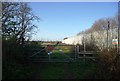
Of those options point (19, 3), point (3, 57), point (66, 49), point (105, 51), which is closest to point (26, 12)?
point (19, 3)

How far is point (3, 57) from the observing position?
8.15m

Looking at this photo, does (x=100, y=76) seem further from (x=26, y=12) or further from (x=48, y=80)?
(x=26, y=12)

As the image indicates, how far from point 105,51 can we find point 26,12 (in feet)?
30.2

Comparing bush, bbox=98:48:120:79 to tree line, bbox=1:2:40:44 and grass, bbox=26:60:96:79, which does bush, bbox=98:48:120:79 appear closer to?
grass, bbox=26:60:96:79

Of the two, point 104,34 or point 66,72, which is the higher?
point 104,34

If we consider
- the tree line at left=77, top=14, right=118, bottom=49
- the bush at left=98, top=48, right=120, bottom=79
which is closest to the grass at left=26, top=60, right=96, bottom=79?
the bush at left=98, top=48, right=120, bottom=79

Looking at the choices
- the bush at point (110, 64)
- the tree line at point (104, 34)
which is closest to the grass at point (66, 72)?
the bush at point (110, 64)

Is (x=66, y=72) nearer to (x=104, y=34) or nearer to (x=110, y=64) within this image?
(x=110, y=64)

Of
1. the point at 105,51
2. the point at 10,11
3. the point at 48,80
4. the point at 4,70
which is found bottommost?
the point at 48,80

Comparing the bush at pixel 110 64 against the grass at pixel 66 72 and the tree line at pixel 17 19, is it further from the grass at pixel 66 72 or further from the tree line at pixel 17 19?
the tree line at pixel 17 19

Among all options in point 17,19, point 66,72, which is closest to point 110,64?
point 66,72

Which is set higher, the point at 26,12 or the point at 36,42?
the point at 26,12

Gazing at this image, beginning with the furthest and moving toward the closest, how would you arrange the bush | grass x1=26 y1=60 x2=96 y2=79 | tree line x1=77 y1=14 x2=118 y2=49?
tree line x1=77 y1=14 x2=118 y2=49, grass x1=26 y1=60 x2=96 y2=79, the bush

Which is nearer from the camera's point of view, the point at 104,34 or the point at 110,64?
the point at 110,64
